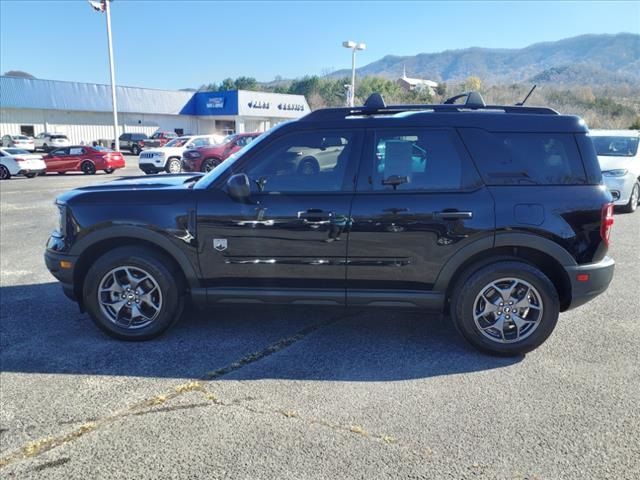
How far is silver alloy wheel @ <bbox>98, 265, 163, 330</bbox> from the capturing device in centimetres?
408

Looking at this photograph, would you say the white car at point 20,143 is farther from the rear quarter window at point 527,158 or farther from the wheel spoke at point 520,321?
the wheel spoke at point 520,321

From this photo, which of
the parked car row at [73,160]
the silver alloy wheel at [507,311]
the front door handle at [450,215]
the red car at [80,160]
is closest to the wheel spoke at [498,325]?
the silver alloy wheel at [507,311]

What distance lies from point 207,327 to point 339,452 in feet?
7.01

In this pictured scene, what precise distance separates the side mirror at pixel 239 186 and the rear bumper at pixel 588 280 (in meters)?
2.56

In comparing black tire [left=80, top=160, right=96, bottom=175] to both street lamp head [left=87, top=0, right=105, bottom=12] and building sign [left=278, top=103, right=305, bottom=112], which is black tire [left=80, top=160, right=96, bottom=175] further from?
building sign [left=278, top=103, right=305, bottom=112]

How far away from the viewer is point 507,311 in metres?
3.86

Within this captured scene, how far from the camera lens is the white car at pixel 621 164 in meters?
10.2

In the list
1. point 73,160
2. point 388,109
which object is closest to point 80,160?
point 73,160

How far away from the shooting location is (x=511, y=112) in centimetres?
400

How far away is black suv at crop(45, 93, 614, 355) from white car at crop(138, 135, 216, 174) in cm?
1830

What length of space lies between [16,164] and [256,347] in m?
20.9

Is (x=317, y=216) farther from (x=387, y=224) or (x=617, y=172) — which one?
(x=617, y=172)

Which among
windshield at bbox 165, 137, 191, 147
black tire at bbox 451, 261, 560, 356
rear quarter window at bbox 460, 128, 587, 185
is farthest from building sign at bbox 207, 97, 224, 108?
black tire at bbox 451, 261, 560, 356

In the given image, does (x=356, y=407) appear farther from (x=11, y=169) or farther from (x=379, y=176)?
(x=11, y=169)
